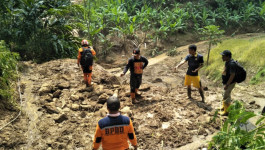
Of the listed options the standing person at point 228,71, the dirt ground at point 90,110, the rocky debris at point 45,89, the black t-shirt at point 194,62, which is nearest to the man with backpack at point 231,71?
the standing person at point 228,71

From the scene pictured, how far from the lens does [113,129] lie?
2.59m

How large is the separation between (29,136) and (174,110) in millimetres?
3210

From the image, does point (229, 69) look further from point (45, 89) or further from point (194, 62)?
point (45, 89)

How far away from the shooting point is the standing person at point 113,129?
2.56 m

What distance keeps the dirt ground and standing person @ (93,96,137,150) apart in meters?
1.45

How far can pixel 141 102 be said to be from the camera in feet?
18.1

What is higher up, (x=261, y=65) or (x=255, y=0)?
(x=255, y=0)

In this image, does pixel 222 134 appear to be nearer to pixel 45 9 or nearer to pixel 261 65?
pixel 261 65

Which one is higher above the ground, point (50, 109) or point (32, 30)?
point (32, 30)

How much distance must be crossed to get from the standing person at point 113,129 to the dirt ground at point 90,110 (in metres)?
1.45

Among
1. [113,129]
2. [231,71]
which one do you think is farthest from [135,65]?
[113,129]

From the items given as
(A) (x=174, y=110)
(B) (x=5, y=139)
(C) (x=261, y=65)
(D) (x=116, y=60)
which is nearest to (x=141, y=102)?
(A) (x=174, y=110)

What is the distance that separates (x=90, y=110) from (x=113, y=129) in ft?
8.63

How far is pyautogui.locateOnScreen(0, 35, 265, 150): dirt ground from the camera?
13.2ft
